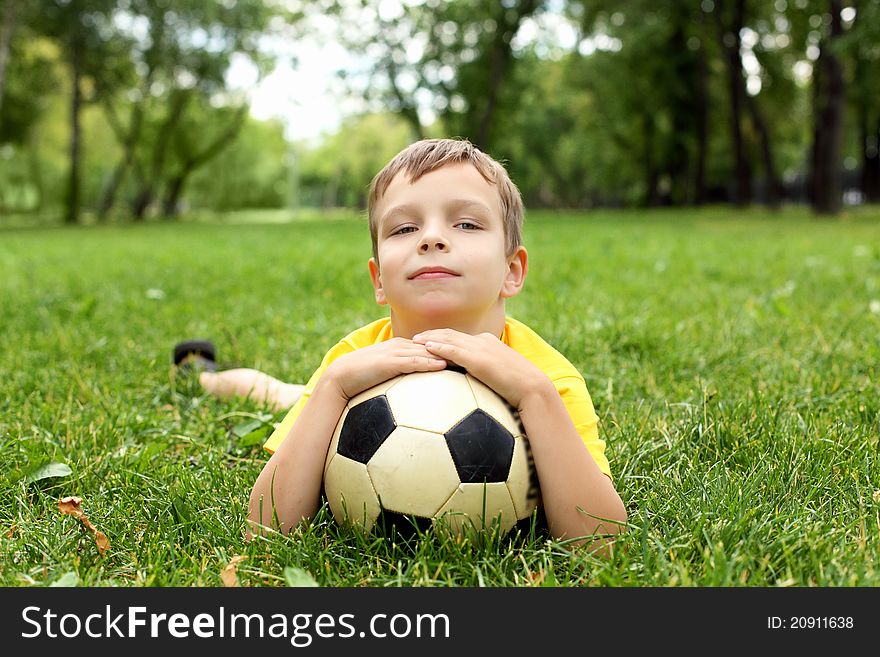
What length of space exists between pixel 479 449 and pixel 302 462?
1.68 ft

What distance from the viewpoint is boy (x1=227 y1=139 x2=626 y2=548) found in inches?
80.7

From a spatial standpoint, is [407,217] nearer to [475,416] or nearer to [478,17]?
[475,416]

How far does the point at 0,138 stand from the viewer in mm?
34438

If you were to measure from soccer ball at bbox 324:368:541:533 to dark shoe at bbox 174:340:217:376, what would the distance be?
2.11 m

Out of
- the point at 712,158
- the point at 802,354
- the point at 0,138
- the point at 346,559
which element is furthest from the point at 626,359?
the point at 712,158

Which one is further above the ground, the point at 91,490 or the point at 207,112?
the point at 207,112

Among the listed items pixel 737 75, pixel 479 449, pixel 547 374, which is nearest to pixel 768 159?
pixel 737 75

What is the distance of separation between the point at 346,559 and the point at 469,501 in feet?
1.18

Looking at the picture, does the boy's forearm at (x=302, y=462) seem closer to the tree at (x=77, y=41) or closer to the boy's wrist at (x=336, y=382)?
the boy's wrist at (x=336, y=382)

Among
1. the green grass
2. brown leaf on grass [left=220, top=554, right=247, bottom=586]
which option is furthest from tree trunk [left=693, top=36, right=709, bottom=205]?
brown leaf on grass [left=220, top=554, right=247, bottom=586]

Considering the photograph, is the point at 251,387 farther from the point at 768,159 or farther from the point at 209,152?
the point at 209,152

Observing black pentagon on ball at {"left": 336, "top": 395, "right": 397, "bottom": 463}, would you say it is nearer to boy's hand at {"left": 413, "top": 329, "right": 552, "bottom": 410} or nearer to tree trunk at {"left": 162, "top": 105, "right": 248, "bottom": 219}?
boy's hand at {"left": 413, "top": 329, "right": 552, "bottom": 410}

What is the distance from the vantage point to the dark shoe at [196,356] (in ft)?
13.1

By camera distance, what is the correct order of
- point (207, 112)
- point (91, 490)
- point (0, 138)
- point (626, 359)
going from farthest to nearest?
point (207, 112)
point (0, 138)
point (626, 359)
point (91, 490)
